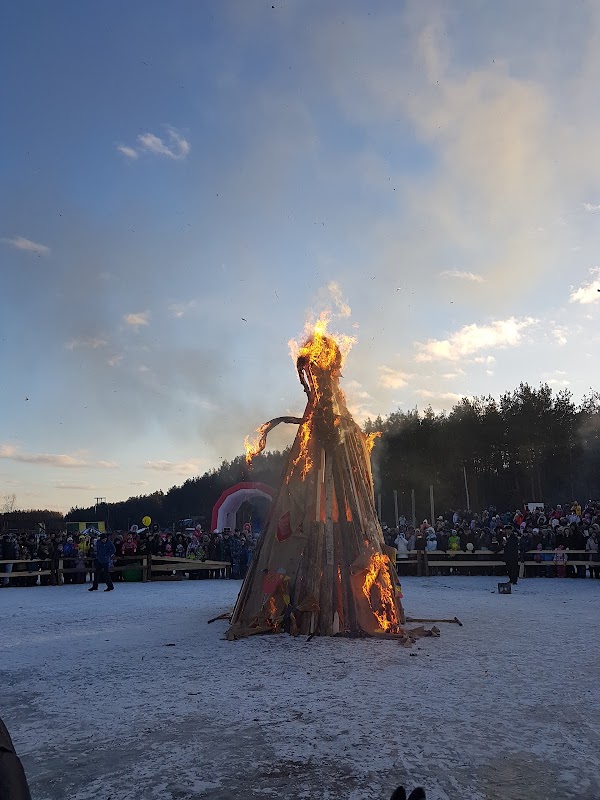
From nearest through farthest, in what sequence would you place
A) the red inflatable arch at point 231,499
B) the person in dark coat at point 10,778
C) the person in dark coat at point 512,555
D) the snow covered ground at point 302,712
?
the person in dark coat at point 10,778, the snow covered ground at point 302,712, the person in dark coat at point 512,555, the red inflatable arch at point 231,499

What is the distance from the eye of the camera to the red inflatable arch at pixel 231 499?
33.9 m

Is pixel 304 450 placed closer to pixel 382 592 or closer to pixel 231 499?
pixel 382 592

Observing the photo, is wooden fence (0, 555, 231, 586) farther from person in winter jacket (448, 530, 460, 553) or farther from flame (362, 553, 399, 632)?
flame (362, 553, 399, 632)

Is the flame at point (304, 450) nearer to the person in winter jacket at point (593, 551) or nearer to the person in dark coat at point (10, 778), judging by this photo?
the person in dark coat at point (10, 778)

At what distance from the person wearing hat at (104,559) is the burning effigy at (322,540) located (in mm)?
9085

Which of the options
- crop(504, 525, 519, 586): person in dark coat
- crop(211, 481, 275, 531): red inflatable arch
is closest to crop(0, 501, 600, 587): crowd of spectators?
crop(504, 525, 519, 586): person in dark coat

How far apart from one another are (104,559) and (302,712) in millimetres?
14717

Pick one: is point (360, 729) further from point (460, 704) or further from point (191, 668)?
point (191, 668)

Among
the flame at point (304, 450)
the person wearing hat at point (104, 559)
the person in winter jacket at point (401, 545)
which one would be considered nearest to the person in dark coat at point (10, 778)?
the flame at point (304, 450)

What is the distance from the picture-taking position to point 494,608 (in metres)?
13.9

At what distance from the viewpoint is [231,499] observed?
34.6 metres

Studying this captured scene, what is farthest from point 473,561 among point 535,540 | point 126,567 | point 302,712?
point 302,712

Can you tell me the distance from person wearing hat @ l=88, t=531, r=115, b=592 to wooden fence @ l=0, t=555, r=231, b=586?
109 inches

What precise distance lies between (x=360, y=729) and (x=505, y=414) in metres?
45.1
